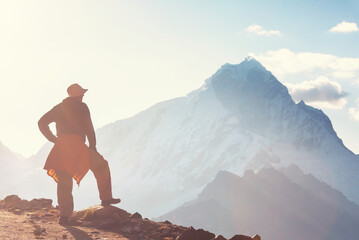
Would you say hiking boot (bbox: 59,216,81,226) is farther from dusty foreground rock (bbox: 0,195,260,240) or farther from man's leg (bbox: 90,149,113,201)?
man's leg (bbox: 90,149,113,201)

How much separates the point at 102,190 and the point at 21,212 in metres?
2.68

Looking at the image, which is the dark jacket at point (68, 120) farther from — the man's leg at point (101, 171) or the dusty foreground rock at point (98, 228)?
the dusty foreground rock at point (98, 228)

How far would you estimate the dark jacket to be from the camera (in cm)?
846

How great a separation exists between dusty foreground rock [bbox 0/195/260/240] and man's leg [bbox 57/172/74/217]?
26cm

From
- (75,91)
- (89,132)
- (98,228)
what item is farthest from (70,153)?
(98,228)

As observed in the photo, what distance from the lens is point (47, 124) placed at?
8.47 metres

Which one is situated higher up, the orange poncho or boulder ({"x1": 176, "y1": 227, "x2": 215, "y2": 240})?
the orange poncho

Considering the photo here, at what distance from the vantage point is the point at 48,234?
6531 mm

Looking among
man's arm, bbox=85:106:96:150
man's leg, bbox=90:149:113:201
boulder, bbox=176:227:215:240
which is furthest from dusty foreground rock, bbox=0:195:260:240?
man's arm, bbox=85:106:96:150

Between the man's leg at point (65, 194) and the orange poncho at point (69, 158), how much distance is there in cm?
14

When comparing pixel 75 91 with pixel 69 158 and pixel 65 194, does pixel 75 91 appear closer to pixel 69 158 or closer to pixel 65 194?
pixel 69 158

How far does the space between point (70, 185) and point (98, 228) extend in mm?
1403

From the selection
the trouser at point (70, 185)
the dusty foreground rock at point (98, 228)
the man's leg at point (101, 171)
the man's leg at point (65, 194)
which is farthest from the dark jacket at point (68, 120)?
the dusty foreground rock at point (98, 228)

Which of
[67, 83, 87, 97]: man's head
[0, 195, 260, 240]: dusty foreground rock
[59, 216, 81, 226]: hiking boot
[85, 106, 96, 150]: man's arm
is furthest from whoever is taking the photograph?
[67, 83, 87, 97]: man's head
